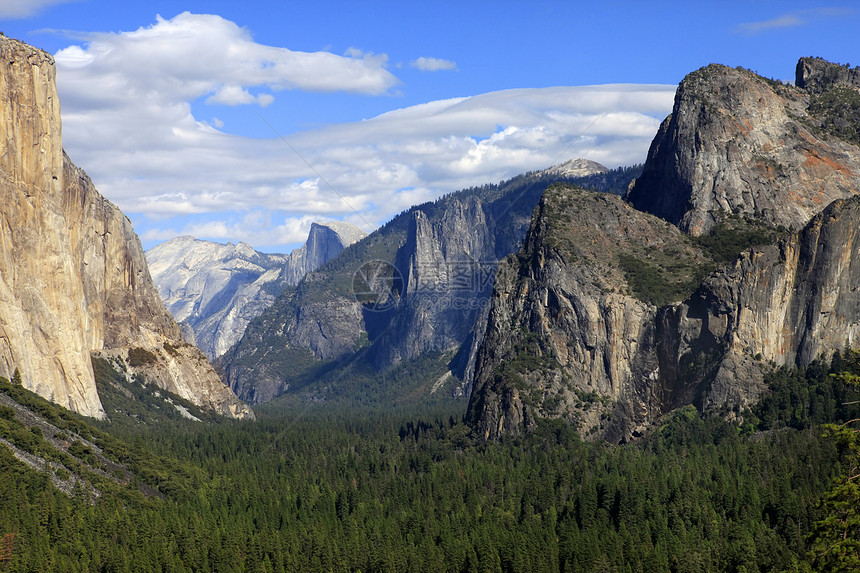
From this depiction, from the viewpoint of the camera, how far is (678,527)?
167m

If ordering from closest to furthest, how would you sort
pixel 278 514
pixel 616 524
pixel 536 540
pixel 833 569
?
pixel 833 569 → pixel 536 540 → pixel 616 524 → pixel 278 514

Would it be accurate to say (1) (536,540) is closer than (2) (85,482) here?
Yes

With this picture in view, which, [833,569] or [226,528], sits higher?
[833,569]

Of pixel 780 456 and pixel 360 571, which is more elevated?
pixel 780 456

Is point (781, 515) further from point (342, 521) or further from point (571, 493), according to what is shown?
point (342, 521)

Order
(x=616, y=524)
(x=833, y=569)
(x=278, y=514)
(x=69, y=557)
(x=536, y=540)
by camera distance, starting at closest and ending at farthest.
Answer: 1. (x=833, y=569)
2. (x=69, y=557)
3. (x=536, y=540)
4. (x=616, y=524)
5. (x=278, y=514)

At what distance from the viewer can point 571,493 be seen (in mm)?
196750

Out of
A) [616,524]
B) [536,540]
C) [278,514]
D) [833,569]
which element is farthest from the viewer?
[278,514]

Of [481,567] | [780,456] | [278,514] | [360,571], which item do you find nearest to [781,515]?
[780,456]

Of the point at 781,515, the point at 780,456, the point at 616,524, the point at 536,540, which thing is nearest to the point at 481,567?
the point at 536,540

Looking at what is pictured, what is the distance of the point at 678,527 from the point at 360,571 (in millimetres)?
46888

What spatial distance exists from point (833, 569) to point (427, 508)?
111m

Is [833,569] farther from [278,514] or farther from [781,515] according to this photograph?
[278,514]

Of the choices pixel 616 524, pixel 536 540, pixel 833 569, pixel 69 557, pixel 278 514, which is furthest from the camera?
pixel 278 514
